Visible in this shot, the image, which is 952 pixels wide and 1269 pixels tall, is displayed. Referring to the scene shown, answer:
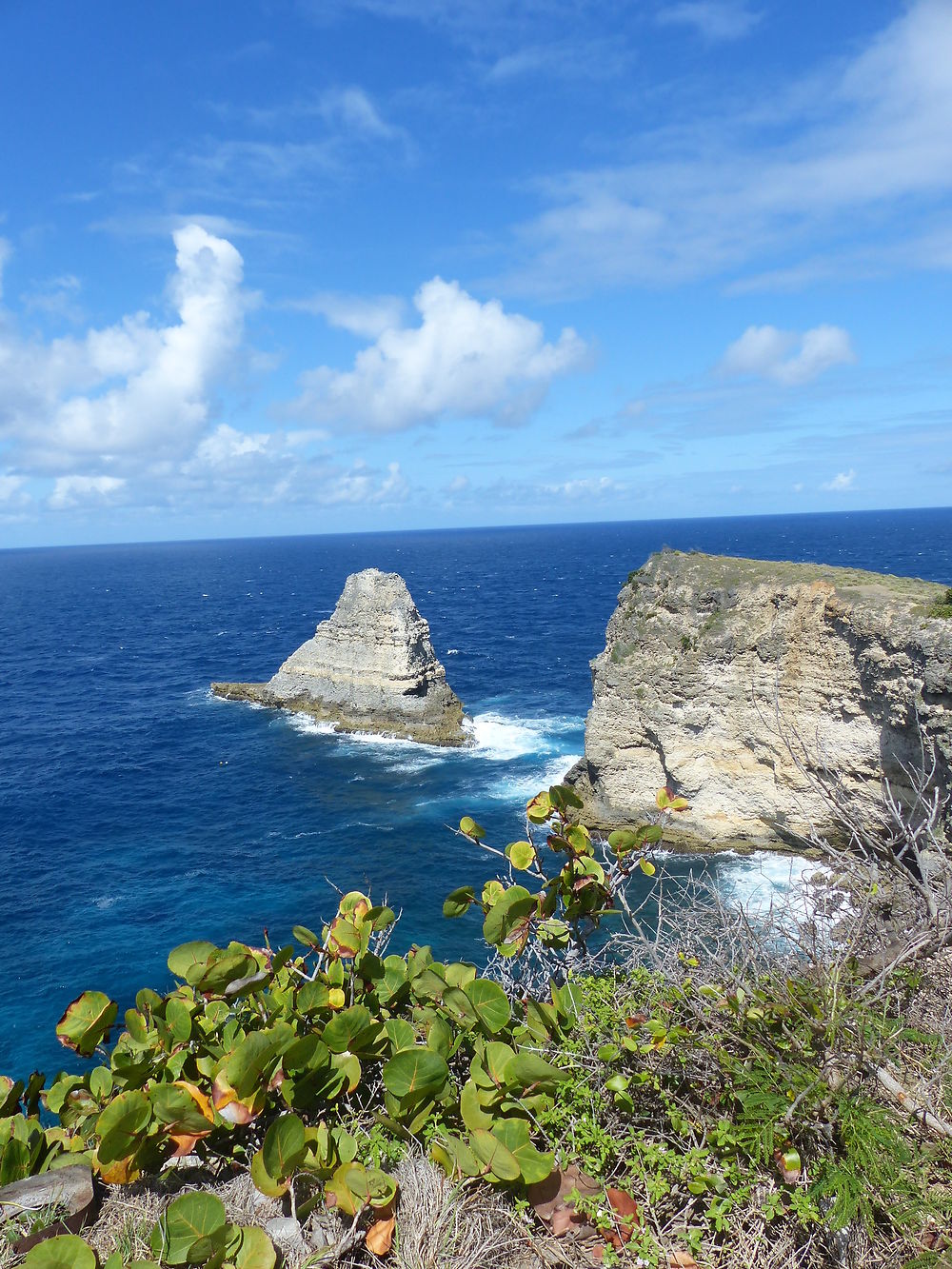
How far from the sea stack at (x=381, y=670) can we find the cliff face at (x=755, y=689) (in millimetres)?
17981

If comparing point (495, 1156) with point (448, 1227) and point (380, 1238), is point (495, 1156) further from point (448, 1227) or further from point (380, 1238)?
point (380, 1238)

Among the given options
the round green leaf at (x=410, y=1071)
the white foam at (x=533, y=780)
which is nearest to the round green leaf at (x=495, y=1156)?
the round green leaf at (x=410, y=1071)

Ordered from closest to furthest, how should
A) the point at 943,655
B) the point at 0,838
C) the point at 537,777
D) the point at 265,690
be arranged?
the point at 943,655 < the point at 0,838 < the point at 537,777 < the point at 265,690

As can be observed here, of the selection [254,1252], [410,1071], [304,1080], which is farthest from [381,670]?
[254,1252]

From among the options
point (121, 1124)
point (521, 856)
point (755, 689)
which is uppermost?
point (521, 856)

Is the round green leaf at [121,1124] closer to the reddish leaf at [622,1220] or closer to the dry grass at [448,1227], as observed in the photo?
the dry grass at [448,1227]

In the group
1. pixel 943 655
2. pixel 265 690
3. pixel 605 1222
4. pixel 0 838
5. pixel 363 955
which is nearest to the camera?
pixel 605 1222

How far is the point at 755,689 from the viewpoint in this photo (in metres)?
32.5

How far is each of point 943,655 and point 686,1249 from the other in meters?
25.0

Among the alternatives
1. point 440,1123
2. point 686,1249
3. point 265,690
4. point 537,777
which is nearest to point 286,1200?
point 440,1123

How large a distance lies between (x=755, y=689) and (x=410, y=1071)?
29546 millimetres

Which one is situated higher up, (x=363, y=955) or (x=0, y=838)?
(x=363, y=955)

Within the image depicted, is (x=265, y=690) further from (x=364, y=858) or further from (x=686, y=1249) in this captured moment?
(x=686, y=1249)

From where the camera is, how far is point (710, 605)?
112 ft
